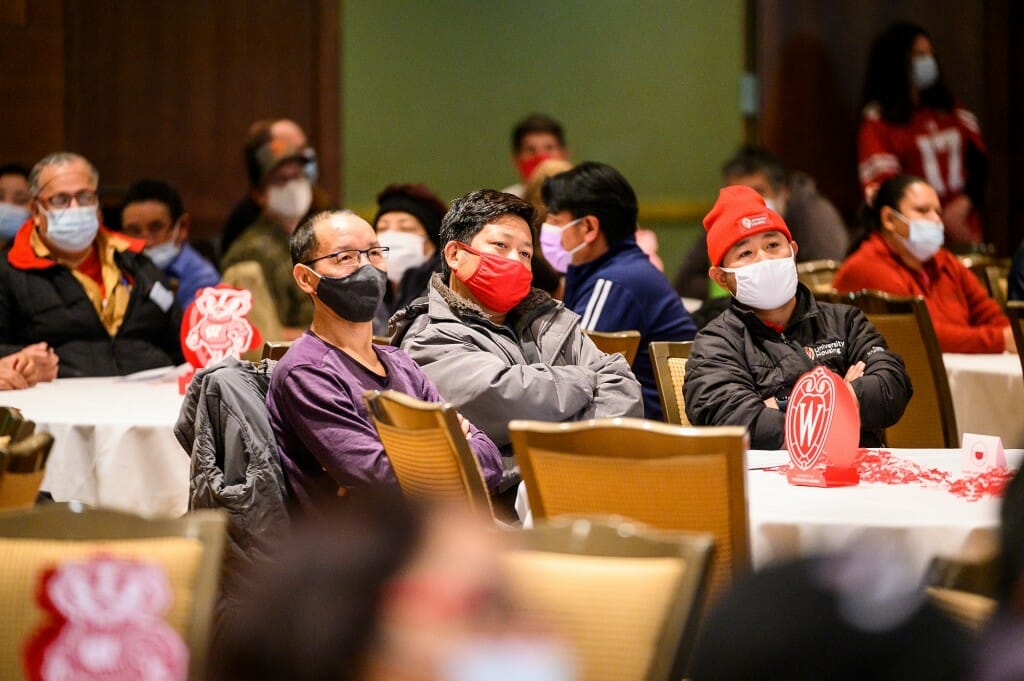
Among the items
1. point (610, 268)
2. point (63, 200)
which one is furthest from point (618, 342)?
point (63, 200)

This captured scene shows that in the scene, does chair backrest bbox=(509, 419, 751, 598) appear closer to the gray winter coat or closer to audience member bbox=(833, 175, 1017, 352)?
the gray winter coat

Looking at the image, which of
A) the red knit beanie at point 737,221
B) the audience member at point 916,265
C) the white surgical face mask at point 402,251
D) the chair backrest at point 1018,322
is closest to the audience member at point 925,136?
the audience member at point 916,265

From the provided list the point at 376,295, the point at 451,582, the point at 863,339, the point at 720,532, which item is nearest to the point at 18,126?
the point at 376,295

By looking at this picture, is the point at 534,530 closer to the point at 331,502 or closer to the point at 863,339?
the point at 331,502

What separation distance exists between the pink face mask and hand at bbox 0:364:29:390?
178 centimetres

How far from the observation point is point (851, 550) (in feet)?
4.22

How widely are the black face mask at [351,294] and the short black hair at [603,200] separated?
1401 millimetres

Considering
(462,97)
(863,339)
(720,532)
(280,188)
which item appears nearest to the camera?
(720,532)

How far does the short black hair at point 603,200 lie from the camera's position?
15.3 ft

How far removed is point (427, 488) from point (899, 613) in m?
1.70

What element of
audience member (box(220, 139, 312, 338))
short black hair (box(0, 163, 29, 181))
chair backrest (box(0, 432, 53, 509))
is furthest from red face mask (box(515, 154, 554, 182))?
chair backrest (box(0, 432, 53, 509))

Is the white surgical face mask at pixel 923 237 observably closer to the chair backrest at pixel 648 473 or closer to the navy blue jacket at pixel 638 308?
the navy blue jacket at pixel 638 308

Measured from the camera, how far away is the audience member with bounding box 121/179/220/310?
602 centimetres

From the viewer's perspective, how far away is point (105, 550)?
1933 millimetres
